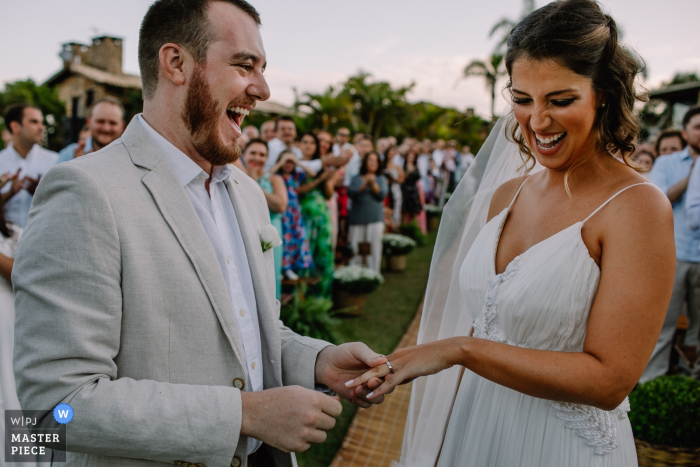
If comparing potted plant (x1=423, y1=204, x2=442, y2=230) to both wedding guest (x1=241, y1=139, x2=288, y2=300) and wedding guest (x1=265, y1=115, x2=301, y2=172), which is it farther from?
wedding guest (x1=241, y1=139, x2=288, y2=300)

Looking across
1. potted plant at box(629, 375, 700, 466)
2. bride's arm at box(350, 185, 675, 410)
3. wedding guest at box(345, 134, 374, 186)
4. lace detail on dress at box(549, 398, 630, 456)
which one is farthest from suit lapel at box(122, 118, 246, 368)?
wedding guest at box(345, 134, 374, 186)

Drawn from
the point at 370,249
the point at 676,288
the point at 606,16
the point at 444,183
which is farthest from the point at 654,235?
the point at 444,183

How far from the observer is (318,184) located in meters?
7.12

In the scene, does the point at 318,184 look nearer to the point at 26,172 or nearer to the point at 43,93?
the point at 26,172

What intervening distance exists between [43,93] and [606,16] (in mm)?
39463

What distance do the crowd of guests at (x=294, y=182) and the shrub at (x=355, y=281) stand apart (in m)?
0.17

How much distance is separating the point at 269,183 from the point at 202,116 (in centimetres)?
430

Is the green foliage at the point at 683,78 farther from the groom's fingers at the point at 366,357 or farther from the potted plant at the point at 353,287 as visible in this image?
the groom's fingers at the point at 366,357

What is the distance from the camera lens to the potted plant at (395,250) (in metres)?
10.0

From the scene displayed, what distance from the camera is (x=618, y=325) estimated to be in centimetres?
154

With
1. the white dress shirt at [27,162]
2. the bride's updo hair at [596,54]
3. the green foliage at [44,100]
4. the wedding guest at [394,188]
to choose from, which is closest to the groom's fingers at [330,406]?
the bride's updo hair at [596,54]

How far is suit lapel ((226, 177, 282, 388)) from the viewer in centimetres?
177

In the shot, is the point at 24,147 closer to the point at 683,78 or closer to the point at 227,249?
the point at 227,249

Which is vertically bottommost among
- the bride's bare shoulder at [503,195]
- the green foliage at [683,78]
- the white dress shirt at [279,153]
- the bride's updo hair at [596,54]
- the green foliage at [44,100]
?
the green foliage at [44,100]
